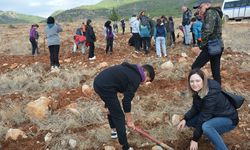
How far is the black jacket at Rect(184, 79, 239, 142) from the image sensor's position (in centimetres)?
437

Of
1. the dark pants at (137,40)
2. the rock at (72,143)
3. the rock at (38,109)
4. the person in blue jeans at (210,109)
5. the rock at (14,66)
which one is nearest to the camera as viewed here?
the person in blue jeans at (210,109)

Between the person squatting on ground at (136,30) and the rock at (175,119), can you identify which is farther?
the person squatting on ground at (136,30)

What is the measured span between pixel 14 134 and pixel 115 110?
184cm

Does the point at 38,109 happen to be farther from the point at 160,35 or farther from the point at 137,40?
the point at 137,40

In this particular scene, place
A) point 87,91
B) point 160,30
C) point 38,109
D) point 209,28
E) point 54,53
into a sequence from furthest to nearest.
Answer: point 160,30
point 54,53
point 87,91
point 38,109
point 209,28

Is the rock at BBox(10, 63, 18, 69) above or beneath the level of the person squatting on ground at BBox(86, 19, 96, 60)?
beneath

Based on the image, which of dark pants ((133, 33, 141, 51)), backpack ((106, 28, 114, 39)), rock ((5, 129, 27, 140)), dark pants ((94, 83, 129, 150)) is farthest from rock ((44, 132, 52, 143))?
dark pants ((133, 33, 141, 51))

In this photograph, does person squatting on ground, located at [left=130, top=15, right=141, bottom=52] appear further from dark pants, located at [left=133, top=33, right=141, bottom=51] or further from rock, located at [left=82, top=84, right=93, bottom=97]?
rock, located at [left=82, top=84, right=93, bottom=97]

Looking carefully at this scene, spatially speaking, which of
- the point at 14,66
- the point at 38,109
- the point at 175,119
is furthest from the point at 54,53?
the point at 175,119

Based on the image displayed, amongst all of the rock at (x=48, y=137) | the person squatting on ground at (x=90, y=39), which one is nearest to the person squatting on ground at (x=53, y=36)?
the person squatting on ground at (x=90, y=39)

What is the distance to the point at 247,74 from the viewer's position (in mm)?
8273

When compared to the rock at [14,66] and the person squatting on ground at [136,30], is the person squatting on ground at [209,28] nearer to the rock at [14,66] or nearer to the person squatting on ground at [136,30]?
the person squatting on ground at [136,30]

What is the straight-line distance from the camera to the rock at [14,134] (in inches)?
220

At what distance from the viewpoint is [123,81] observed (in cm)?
449
